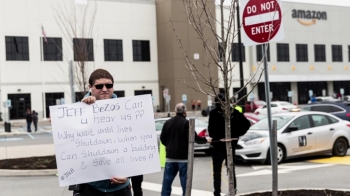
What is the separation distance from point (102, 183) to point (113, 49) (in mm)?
48929

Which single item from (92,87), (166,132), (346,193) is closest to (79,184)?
(92,87)

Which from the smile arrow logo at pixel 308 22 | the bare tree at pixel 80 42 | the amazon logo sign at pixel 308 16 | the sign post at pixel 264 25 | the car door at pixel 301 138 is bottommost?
the car door at pixel 301 138

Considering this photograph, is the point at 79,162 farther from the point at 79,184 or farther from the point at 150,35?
the point at 150,35

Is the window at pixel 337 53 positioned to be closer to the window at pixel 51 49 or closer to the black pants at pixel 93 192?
the window at pixel 51 49

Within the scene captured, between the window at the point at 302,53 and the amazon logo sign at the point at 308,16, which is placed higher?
the amazon logo sign at the point at 308,16

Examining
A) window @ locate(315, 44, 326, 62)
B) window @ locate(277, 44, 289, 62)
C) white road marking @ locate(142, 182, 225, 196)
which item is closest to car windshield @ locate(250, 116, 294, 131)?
white road marking @ locate(142, 182, 225, 196)

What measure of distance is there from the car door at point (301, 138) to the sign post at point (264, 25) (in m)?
7.35

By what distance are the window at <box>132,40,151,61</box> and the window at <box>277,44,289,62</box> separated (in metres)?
17.6

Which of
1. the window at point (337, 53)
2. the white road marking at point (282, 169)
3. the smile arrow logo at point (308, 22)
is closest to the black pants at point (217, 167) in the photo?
the white road marking at point (282, 169)

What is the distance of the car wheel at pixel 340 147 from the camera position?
49.1 feet

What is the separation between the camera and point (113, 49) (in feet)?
172

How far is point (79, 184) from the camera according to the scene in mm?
4258

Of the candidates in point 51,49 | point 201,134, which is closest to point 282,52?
point 51,49

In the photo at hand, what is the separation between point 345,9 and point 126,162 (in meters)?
69.4
